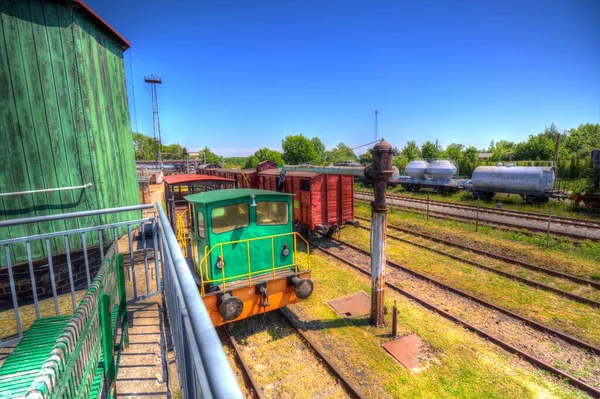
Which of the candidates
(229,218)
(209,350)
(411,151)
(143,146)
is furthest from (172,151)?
(209,350)

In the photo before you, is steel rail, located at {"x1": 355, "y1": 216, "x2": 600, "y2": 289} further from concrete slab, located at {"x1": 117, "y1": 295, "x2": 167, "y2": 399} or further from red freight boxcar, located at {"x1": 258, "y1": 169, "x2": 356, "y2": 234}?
concrete slab, located at {"x1": 117, "y1": 295, "x2": 167, "y2": 399}

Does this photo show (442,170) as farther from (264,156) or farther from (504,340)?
(264,156)

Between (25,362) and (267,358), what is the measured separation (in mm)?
4894

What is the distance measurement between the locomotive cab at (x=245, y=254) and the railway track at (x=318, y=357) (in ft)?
2.33

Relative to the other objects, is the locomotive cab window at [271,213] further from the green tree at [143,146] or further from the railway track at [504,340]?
the green tree at [143,146]

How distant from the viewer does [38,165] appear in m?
7.03

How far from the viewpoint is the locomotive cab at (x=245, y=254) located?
6727 millimetres

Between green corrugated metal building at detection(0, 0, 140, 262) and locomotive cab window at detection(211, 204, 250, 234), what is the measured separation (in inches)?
141

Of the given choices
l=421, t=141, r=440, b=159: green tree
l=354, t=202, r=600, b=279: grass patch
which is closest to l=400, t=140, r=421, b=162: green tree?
l=421, t=141, r=440, b=159: green tree

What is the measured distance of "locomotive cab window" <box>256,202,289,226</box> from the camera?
292 inches

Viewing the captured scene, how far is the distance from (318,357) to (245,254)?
285cm

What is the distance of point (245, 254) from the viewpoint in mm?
7406

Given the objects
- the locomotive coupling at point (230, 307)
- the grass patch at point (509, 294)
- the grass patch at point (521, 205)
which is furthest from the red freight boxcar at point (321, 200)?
the grass patch at point (521, 205)

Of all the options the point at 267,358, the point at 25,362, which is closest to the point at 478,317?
the point at 267,358
